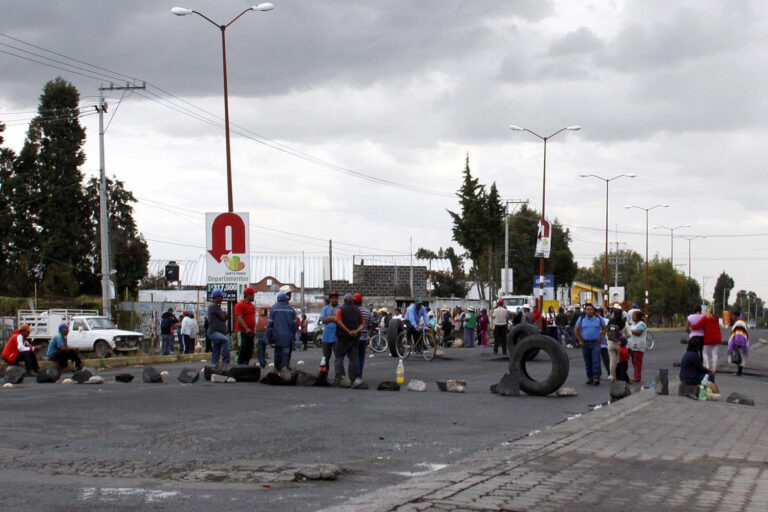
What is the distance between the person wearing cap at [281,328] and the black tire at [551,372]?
4422 mm

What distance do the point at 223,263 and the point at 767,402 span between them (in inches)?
565

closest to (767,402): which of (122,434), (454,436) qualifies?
(454,436)

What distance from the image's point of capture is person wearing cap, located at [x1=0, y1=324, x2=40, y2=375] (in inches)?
816

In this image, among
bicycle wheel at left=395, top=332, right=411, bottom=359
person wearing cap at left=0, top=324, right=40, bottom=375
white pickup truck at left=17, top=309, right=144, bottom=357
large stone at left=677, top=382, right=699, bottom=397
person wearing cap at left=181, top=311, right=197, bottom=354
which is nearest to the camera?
large stone at left=677, top=382, right=699, bottom=397

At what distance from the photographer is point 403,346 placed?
28438mm

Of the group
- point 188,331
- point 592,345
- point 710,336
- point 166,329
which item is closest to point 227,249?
point 188,331

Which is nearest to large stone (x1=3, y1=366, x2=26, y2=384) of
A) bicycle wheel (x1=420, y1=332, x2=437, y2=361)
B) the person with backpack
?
the person with backpack

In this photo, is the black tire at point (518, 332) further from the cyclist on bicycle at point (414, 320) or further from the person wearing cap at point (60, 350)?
the person wearing cap at point (60, 350)

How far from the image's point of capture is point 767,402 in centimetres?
1650

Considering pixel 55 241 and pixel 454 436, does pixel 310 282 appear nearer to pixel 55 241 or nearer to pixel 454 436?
pixel 55 241

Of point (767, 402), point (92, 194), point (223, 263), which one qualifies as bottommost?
point (767, 402)

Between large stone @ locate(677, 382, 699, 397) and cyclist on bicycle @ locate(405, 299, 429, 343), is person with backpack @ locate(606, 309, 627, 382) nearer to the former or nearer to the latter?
large stone @ locate(677, 382, 699, 397)

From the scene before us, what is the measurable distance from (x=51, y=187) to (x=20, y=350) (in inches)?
1789

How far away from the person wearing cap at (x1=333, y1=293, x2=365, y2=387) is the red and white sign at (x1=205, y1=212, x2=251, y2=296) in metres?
8.78
